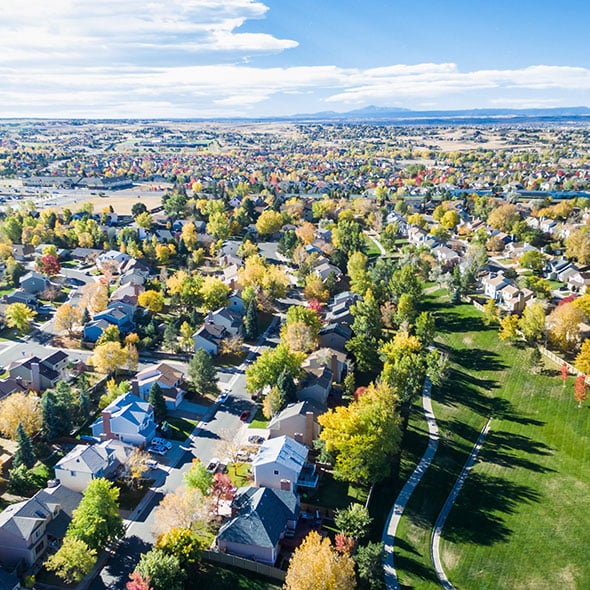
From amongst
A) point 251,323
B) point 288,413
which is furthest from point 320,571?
point 251,323

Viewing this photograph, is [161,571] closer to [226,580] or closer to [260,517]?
[226,580]

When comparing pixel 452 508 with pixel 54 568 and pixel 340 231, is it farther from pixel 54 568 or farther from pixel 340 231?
pixel 340 231

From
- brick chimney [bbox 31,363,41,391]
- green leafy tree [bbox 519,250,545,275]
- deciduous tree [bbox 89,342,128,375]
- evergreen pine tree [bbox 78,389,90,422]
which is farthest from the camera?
green leafy tree [bbox 519,250,545,275]

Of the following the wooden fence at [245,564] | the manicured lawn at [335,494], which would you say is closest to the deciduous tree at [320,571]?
the wooden fence at [245,564]

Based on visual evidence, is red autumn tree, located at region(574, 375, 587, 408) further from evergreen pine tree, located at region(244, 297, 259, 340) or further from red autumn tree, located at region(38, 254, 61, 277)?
red autumn tree, located at region(38, 254, 61, 277)

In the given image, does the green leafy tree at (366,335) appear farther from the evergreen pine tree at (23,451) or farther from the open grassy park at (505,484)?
the evergreen pine tree at (23,451)

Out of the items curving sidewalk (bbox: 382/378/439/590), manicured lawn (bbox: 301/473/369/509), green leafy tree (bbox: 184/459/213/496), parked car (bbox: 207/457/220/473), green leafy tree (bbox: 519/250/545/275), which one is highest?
green leafy tree (bbox: 519/250/545/275)

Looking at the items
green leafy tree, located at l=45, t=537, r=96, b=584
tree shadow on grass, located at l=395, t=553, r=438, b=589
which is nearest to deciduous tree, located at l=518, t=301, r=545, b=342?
tree shadow on grass, located at l=395, t=553, r=438, b=589
